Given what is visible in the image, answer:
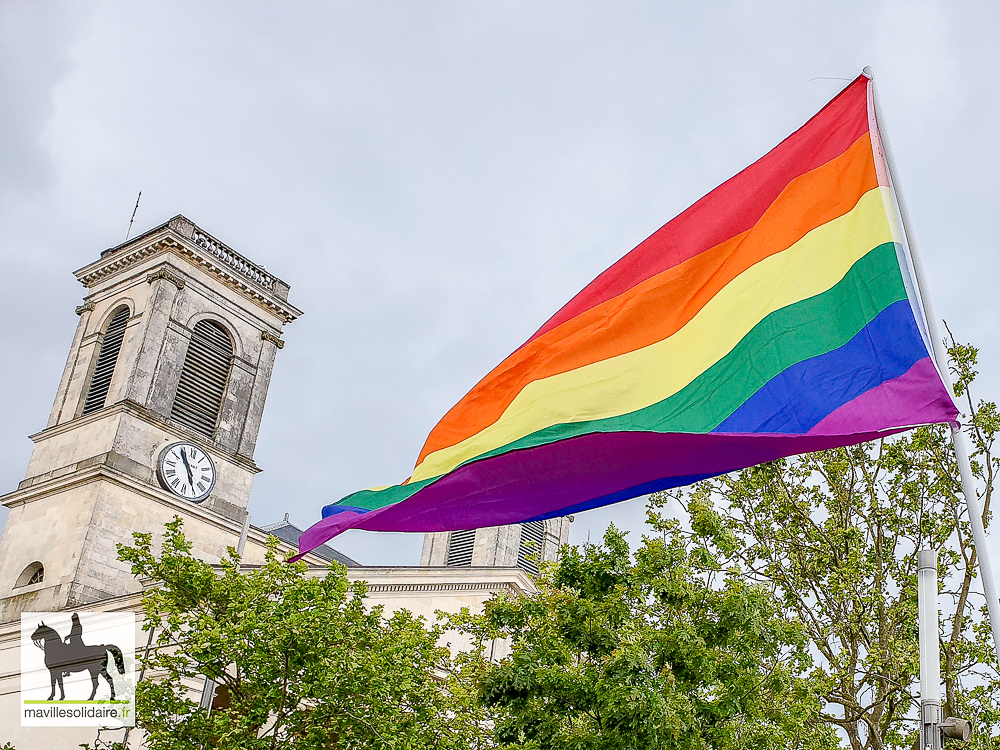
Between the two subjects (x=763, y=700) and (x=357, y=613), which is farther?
(x=357, y=613)

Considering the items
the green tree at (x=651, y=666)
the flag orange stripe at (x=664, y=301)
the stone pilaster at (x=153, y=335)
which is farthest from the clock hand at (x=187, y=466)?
the flag orange stripe at (x=664, y=301)

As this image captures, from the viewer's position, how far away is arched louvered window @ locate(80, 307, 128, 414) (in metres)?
42.8

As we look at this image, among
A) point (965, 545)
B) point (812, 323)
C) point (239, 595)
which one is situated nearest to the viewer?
point (812, 323)

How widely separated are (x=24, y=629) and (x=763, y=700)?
2730 cm

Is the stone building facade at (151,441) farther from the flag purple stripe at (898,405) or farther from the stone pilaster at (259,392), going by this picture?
the flag purple stripe at (898,405)

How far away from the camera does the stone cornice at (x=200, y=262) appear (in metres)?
44.2

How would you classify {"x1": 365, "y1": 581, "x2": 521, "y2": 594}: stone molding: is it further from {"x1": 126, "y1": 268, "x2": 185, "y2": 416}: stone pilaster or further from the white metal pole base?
the white metal pole base

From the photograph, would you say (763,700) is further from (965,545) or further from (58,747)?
(58,747)

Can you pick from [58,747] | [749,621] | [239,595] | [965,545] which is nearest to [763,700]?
[749,621]

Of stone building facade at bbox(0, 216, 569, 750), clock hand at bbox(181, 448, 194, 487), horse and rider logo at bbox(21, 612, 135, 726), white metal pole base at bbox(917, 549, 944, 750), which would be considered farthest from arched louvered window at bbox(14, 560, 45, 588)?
white metal pole base at bbox(917, 549, 944, 750)

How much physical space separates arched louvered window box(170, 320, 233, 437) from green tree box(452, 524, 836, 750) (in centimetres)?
2344

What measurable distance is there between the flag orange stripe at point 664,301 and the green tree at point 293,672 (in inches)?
504

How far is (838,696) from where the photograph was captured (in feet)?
57.1

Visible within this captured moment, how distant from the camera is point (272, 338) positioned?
153ft
